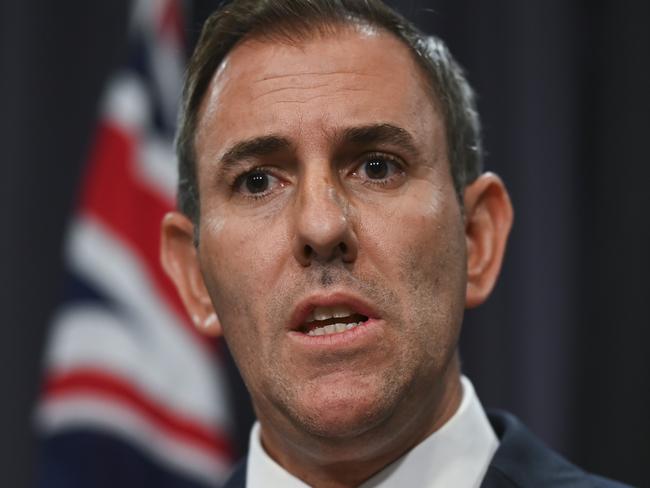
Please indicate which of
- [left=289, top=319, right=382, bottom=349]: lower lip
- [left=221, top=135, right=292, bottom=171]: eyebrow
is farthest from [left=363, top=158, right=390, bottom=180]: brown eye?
[left=289, top=319, right=382, bottom=349]: lower lip

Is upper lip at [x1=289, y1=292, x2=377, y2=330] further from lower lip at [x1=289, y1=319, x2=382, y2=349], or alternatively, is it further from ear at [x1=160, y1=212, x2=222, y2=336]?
ear at [x1=160, y1=212, x2=222, y2=336]

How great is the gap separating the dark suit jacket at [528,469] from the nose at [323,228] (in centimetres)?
37

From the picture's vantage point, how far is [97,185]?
2641 mm

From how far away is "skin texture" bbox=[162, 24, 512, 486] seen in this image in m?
1.31

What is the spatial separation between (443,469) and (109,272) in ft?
4.58

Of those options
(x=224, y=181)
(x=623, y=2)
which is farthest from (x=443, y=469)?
(x=623, y=2)

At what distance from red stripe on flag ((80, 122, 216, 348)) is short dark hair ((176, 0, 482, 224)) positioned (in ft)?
3.35

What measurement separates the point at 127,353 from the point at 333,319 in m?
1.31

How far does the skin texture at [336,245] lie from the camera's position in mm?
1312

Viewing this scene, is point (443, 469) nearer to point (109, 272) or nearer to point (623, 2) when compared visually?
point (109, 272)

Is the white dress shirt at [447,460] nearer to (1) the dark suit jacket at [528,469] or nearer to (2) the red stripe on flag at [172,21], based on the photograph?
(1) the dark suit jacket at [528,469]

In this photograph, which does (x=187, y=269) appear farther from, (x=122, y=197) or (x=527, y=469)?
(x=122, y=197)

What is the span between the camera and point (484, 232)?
159 cm

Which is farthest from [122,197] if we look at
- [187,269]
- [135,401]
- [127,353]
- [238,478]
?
[238,478]
